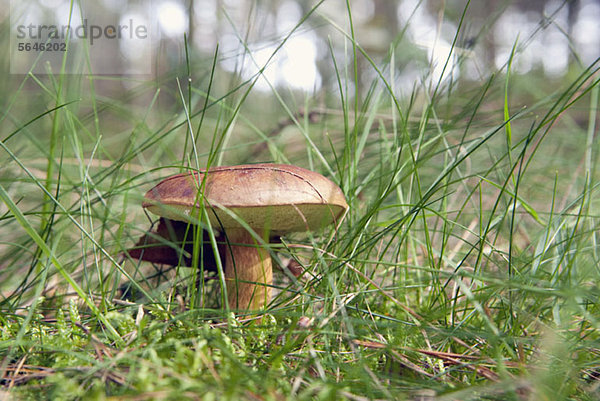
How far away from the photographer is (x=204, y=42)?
11.2 metres

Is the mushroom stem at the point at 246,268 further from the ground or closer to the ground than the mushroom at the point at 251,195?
closer to the ground

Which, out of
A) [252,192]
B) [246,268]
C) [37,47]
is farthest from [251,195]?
[37,47]

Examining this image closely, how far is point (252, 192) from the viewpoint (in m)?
0.88

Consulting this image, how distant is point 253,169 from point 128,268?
0.93 metres

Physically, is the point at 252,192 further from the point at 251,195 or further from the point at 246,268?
the point at 246,268

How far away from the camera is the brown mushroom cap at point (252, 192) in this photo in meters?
0.88

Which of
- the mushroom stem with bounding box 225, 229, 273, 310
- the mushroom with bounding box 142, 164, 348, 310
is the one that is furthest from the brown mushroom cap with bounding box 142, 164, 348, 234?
the mushroom stem with bounding box 225, 229, 273, 310

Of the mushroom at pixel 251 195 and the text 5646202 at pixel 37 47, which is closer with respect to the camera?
the mushroom at pixel 251 195

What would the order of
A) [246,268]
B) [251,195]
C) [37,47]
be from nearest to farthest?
[251,195], [246,268], [37,47]

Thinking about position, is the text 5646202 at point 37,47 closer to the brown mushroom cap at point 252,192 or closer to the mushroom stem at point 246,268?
the brown mushroom cap at point 252,192

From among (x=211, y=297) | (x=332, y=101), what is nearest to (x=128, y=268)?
(x=211, y=297)

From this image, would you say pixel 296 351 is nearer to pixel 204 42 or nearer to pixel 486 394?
pixel 486 394

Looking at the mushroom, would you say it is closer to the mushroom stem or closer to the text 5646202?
the mushroom stem

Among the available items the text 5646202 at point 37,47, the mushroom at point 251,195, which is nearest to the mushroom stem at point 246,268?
the mushroom at point 251,195
